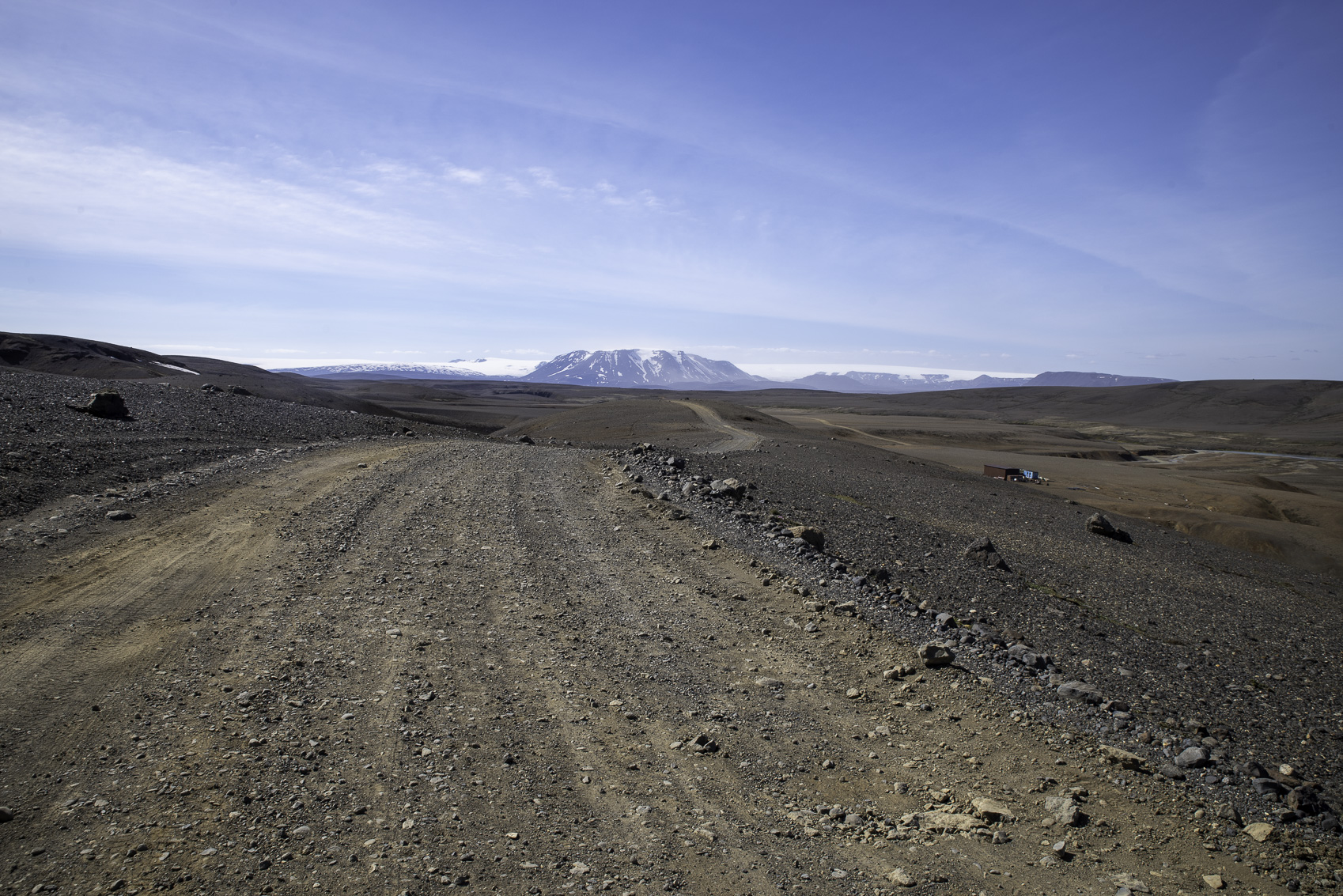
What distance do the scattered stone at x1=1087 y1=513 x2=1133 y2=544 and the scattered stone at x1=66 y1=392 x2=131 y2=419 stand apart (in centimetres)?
2283

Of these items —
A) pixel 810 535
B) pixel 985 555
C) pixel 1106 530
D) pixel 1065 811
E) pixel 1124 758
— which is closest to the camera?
pixel 1065 811

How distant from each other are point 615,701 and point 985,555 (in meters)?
7.27

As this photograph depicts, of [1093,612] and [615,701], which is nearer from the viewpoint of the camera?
[615,701]

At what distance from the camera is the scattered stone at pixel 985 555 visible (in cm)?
1041

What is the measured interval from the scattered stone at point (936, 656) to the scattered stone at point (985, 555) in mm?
4273

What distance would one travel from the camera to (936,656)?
649 centimetres

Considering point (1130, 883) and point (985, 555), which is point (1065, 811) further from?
point (985, 555)

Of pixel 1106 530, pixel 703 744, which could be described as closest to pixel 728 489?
pixel 703 744

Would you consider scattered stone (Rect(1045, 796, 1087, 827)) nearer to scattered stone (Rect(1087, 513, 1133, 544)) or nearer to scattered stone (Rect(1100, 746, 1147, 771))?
scattered stone (Rect(1100, 746, 1147, 771))

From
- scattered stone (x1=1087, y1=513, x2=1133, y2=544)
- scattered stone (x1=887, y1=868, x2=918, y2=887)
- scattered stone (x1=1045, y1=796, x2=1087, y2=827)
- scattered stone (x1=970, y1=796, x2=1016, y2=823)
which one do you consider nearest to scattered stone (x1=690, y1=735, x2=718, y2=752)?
scattered stone (x1=887, y1=868, x2=918, y2=887)

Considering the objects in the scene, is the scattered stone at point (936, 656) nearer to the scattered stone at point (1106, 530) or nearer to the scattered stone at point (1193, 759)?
the scattered stone at point (1193, 759)

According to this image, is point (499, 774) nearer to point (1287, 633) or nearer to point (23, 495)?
point (23, 495)

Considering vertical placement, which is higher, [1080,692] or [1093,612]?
[1080,692]

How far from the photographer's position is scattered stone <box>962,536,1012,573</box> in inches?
410
